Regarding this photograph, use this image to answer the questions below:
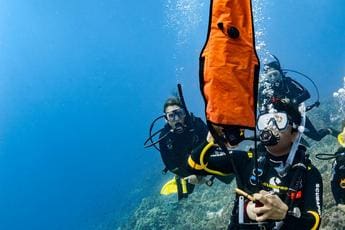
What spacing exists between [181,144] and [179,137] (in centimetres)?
15

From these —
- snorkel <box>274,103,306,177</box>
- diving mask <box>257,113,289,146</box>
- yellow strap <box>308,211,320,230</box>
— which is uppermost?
diving mask <box>257,113,289,146</box>

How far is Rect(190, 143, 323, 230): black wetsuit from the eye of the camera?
11.3 feet

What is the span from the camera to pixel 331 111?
1898 cm

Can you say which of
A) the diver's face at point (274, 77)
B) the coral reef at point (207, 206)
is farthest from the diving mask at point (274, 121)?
the diver's face at point (274, 77)

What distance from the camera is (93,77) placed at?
597ft

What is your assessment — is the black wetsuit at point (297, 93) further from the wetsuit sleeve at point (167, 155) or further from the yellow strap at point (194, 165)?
the yellow strap at point (194, 165)

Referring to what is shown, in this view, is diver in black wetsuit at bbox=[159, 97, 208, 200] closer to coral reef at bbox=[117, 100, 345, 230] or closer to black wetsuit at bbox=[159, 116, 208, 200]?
black wetsuit at bbox=[159, 116, 208, 200]

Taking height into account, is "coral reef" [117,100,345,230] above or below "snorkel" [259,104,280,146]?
below

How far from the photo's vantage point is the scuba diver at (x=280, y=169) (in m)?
3.52

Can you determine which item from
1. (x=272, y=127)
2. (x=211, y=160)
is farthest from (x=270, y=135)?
(x=211, y=160)

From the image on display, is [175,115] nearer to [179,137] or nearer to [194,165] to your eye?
[179,137]

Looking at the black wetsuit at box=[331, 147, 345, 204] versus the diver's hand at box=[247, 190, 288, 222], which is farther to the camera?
the black wetsuit at box=[331, 147, 345, 204]

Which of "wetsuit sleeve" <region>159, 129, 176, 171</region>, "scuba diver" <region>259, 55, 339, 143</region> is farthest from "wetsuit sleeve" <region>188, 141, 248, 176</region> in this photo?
"scuba diver" <region>259, 55, 339, 143</region>

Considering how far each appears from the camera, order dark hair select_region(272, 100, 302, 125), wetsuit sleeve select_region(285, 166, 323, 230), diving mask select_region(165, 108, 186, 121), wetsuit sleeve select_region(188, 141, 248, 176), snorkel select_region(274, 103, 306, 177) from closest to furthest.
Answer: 1. wetsuit sleeve select_region(285, 166, 323, 230)
2. snorkel select_region(274, 103, 306, 177)
3. dark hair select_region(272, 100, 302, 125)
4. wetsuit sleeve select_region(188, 141, 248, 176)
5. diving mask select_region(165, 108, 186, 121)
